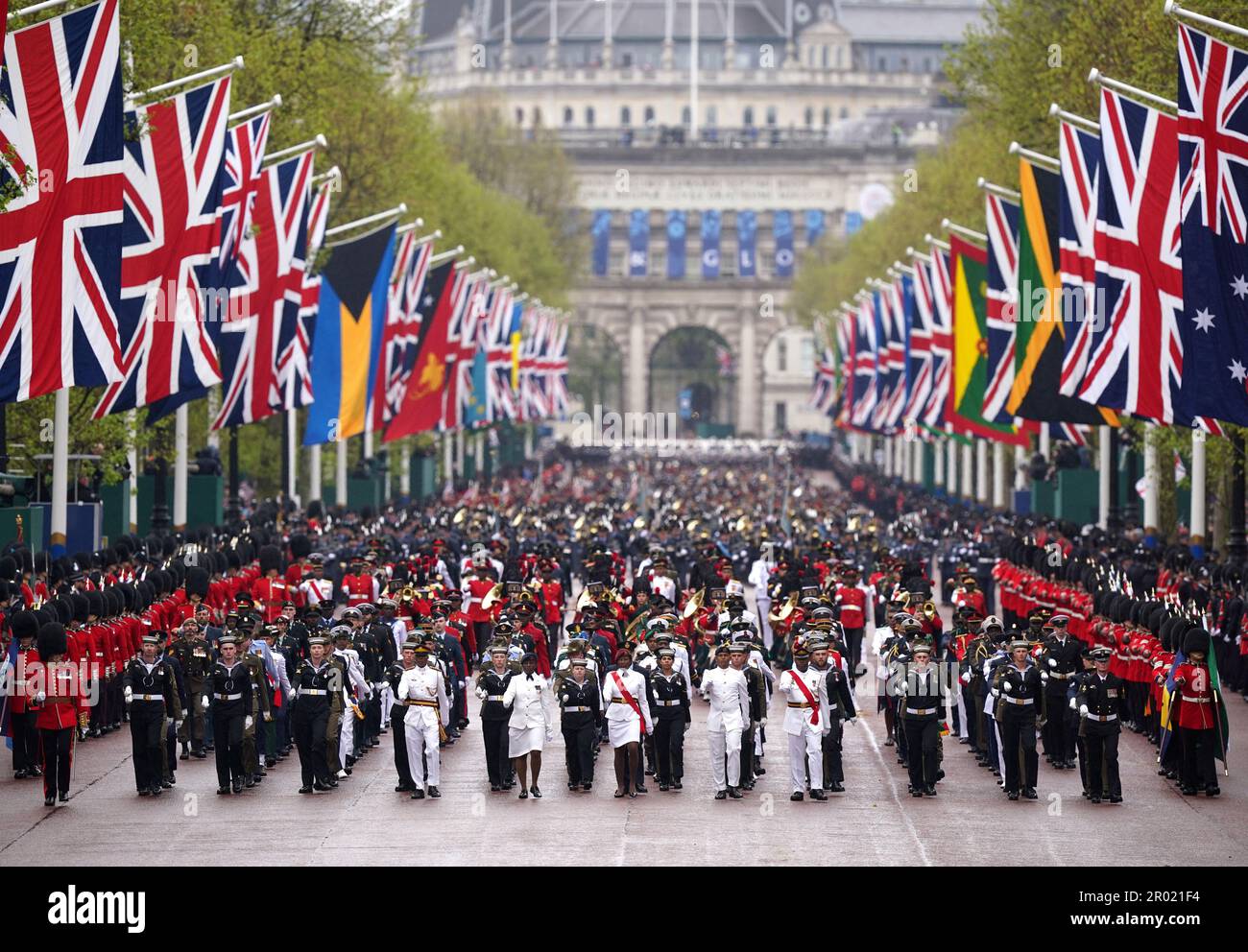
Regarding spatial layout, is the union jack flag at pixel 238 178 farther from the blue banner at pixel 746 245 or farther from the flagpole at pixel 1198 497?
the blue banner at pixel 746 245

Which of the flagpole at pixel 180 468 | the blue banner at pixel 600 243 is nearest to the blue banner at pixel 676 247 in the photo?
the blue banner at pixel 600 243

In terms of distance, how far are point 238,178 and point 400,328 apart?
14.6 metres

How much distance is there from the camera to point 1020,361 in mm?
45531

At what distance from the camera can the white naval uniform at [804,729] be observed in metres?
26.2

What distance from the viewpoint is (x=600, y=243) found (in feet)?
478

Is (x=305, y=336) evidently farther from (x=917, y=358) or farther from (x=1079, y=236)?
(x=917, y=358)

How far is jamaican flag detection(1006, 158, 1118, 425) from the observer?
43719mm

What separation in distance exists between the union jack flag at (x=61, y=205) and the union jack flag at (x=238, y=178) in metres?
Answer: 8.60

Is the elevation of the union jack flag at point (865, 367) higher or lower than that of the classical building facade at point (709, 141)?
lower

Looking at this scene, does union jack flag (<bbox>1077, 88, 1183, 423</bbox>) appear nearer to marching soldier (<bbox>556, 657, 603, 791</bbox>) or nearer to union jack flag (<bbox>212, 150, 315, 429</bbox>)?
marching soldier (<bbox>556, 657, 603, 791</bbox>)

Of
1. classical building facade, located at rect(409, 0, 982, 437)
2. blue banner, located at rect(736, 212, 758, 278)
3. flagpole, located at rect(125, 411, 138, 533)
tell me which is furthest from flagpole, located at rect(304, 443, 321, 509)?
blue banner, located at rect(736, 212, 758, 278)

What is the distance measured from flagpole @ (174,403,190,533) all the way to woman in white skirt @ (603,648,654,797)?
21.3 meters
